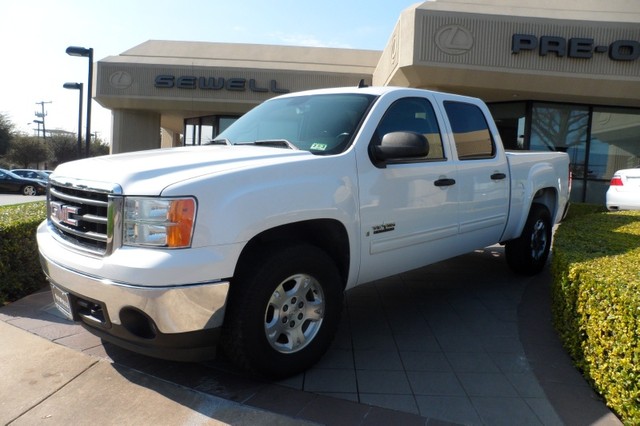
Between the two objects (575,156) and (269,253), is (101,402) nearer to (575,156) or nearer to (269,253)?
(269,253)

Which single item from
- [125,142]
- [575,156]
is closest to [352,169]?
[575,156]

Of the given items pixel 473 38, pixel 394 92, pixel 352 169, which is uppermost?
pixel 473 38

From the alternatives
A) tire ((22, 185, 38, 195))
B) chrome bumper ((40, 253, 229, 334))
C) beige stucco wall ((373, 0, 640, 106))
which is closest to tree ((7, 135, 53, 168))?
tire ((22, 185, 38, 195))

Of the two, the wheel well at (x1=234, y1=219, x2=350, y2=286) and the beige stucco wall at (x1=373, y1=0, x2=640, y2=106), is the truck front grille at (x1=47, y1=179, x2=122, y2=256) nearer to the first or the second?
the wheel well at (x1=234, y1=219, x2=350, y2=286)

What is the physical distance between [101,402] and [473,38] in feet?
41.6

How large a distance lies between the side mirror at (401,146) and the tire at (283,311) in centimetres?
87

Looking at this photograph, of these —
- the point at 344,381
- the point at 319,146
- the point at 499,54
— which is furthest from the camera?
the point at 499,54

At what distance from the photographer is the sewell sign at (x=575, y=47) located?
13.2 meters

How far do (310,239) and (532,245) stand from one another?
3.58 meters

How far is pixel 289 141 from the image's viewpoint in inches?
154

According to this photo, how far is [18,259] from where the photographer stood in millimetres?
5168

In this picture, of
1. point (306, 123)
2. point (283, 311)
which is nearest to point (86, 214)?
point (283, 311)

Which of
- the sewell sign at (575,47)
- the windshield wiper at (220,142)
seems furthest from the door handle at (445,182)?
the sewell sign at (575,47)

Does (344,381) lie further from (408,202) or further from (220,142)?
(220,142)
